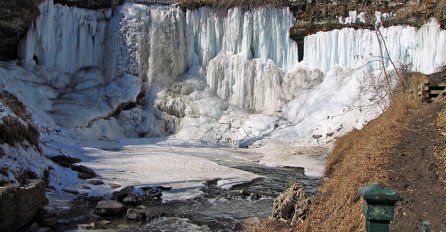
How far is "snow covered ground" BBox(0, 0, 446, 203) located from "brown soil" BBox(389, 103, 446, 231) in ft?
35.9

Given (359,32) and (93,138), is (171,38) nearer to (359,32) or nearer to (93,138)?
(93,138)

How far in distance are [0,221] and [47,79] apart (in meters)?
19.6

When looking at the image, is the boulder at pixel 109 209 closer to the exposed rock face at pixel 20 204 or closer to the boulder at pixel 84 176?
the exposed rock face at pixel 20 204

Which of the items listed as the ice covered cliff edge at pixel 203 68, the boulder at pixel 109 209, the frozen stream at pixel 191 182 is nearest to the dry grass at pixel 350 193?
the frozen stream at pixel 191 182

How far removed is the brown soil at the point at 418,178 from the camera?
18.6ft

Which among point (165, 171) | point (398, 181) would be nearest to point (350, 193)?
point (398, 181)

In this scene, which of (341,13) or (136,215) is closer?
(136,215)

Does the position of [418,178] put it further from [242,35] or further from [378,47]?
[242,35]

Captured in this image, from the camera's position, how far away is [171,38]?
3008 centimetres

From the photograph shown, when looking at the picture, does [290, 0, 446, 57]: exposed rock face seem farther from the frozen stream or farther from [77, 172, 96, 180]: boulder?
[77, 172, 96, 180]: boulder

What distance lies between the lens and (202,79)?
98.4 ft

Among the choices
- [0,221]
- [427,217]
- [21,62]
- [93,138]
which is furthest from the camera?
[21,62]

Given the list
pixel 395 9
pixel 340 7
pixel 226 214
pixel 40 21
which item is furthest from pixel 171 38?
pixel 226 214

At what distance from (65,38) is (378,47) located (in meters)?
18.1
